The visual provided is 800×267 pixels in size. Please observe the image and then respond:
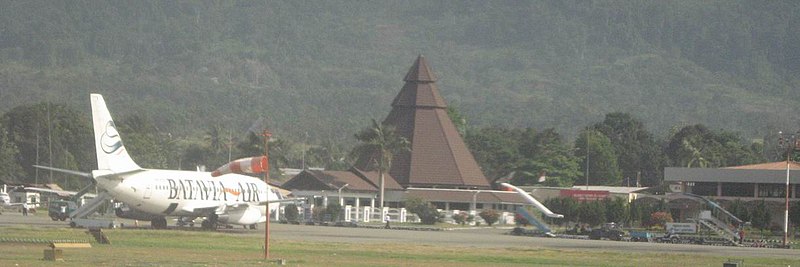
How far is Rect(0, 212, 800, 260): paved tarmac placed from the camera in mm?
69875

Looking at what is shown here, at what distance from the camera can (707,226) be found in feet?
287

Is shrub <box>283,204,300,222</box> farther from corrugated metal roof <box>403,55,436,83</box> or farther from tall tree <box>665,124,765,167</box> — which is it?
tall tree <box>665,124,765,167</box>

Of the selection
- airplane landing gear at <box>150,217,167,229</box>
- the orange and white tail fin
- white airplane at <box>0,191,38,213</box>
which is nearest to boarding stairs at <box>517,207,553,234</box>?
airplane landing gear at <box>150,217,167,229</box>

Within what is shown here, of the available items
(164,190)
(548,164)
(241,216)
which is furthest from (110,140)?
(548,164)

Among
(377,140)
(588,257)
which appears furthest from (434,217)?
(588,257)

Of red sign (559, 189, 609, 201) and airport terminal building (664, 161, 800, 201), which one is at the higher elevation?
airport terminal building (664, 161, 800, 201)

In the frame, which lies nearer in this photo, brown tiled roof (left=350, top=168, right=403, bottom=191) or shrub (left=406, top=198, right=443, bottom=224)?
shrub (left=406, top=198, right=443, bottom=224)

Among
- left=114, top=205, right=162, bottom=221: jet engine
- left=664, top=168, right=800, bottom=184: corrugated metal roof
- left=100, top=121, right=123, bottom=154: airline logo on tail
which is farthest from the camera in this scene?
left=664, top=168, right=800, bottom=184: corrugated metal roof

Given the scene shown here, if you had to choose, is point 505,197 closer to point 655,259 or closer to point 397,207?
point 397,207

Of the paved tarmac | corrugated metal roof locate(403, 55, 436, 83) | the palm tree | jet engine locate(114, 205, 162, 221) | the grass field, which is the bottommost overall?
the grass field

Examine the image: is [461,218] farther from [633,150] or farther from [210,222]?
[633,150]

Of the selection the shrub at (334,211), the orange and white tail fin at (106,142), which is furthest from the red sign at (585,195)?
the orange and white tail fin at (106,142)

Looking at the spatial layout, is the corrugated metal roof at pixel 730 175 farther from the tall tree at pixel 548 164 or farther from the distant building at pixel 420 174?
the tall tree at pixel 548 164

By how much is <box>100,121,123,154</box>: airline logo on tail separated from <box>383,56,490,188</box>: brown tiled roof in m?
44.1
